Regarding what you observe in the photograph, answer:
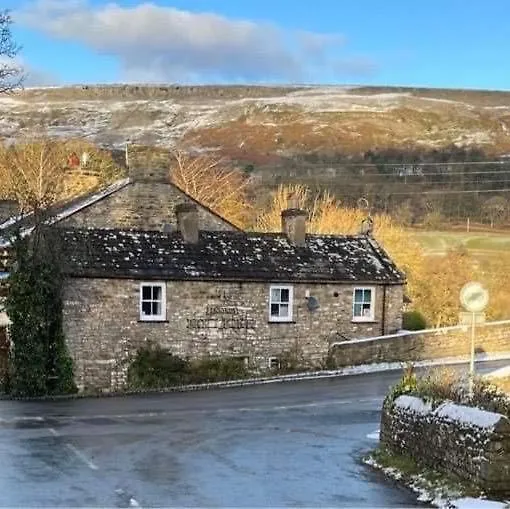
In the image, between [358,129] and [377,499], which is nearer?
[377,499]

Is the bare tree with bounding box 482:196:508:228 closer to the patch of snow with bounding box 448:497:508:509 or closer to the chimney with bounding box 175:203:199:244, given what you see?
the chimney with bounding box 175:203:199:244

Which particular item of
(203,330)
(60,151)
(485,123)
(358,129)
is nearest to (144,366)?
(203,330)

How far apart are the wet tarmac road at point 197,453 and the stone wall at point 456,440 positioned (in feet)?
2.54

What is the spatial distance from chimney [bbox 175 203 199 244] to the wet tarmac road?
35.0ft

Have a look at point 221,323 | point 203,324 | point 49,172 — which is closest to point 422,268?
point 221,323

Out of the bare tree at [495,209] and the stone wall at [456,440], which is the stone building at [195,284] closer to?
the stone wall at [456,440]

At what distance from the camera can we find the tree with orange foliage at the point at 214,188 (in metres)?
65.7

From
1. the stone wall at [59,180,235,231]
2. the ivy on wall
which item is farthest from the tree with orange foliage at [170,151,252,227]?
the ivy on wall

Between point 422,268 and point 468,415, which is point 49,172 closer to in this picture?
point 422,268

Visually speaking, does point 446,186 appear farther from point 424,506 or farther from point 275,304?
point 424,506

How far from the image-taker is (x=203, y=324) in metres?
34.1

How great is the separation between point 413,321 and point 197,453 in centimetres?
2914

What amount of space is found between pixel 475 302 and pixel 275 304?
20203 millimetres

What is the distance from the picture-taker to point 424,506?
1244 cm
